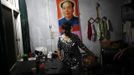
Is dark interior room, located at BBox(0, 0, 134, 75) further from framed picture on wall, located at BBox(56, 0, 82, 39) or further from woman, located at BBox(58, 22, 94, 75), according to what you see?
woman, located at BBox(58, 22, 94, 75)

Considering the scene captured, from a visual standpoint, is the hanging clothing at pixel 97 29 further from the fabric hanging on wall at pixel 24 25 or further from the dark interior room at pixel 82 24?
the fabric hanging on wall at pixel 24 25

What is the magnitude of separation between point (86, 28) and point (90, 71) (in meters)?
1.43

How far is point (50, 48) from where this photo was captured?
17.2 feet

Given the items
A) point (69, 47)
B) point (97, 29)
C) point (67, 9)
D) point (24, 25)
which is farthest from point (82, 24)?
point (69, 47)

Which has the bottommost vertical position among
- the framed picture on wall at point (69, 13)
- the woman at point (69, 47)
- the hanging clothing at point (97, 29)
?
the woman at point (69, 47)

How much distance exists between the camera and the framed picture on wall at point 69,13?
5.13 m

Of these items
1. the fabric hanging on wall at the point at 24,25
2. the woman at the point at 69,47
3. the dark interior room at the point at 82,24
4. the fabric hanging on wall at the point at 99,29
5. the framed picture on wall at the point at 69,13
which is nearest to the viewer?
the woman at the point at 69,47

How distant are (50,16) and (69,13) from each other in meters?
0.50

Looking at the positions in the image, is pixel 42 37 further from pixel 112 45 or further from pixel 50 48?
pixel 112 45

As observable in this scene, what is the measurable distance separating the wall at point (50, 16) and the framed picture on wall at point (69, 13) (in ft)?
0.35

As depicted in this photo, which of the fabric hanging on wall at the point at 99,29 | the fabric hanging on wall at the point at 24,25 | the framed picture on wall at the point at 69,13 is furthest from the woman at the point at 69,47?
the fabric hanging on wall at the point at 99,29

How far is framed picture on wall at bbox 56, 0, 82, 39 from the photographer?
513 cm

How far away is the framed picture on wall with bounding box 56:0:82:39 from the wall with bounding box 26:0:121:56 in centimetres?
11

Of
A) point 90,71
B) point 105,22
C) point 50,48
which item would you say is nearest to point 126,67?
point 90,71
